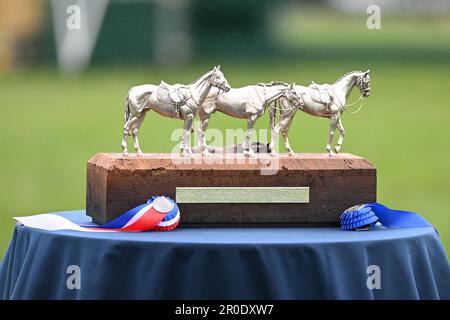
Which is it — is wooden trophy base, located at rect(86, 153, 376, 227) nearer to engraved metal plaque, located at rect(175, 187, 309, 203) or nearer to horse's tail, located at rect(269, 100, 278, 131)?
engraved metal plaque, located at rect(175, 187, 309, 203)

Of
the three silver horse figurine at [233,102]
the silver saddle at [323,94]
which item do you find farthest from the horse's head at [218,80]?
the silver saddle at [323,94]

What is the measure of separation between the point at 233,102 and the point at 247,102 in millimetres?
55

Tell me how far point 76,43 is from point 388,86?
5481 millimetres

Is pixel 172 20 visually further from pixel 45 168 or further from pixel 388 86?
pixel 388 86

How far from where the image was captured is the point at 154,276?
2.94 meters

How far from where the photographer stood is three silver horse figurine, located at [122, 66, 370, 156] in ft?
11.8

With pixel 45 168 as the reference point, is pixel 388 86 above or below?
above

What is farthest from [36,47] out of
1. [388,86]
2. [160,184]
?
[160,184]

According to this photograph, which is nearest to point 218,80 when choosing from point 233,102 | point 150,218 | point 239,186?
point 233,102

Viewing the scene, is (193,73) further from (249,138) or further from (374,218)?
(374,218)

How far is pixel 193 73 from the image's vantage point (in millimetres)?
15328

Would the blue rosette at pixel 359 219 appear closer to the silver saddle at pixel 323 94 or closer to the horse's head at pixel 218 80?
the silver saddle at pixel 323 94

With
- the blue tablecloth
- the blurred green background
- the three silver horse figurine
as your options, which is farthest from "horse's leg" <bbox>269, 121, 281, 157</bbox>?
the blurred green background

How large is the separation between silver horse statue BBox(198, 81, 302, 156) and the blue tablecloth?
571 mm
